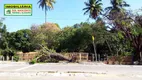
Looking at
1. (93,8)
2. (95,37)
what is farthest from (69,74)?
(93,8)

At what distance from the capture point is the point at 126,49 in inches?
1810

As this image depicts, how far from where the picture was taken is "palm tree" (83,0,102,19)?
2184 inches

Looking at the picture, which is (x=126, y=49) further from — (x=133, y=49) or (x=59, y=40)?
(x=59, y=40)

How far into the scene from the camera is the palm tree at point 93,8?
182 feet

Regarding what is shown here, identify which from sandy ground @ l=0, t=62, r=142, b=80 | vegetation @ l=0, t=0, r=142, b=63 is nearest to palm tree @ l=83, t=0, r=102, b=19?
vegetation @ l=0, t=0, r=142, b=63

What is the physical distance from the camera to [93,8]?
56062 millimetres

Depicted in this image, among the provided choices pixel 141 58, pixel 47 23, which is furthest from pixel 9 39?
pixel 141 58

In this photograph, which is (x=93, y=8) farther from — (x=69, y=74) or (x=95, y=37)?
(x=69, y=74)

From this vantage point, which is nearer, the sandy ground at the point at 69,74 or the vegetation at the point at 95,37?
the sandy ground at the point at 69,74

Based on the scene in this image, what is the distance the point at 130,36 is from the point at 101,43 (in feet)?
18.4

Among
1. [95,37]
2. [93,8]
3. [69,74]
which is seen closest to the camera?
[69,74]

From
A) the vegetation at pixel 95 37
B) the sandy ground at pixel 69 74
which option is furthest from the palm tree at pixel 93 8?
the sandy ground at pixel 69 74

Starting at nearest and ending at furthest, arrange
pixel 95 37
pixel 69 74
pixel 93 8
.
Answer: pixel 69 74, pixel 95 37, pixel 93 8

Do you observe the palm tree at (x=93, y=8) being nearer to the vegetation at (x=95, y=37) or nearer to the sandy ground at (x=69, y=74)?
the vegetation at (x=95, y=37)
